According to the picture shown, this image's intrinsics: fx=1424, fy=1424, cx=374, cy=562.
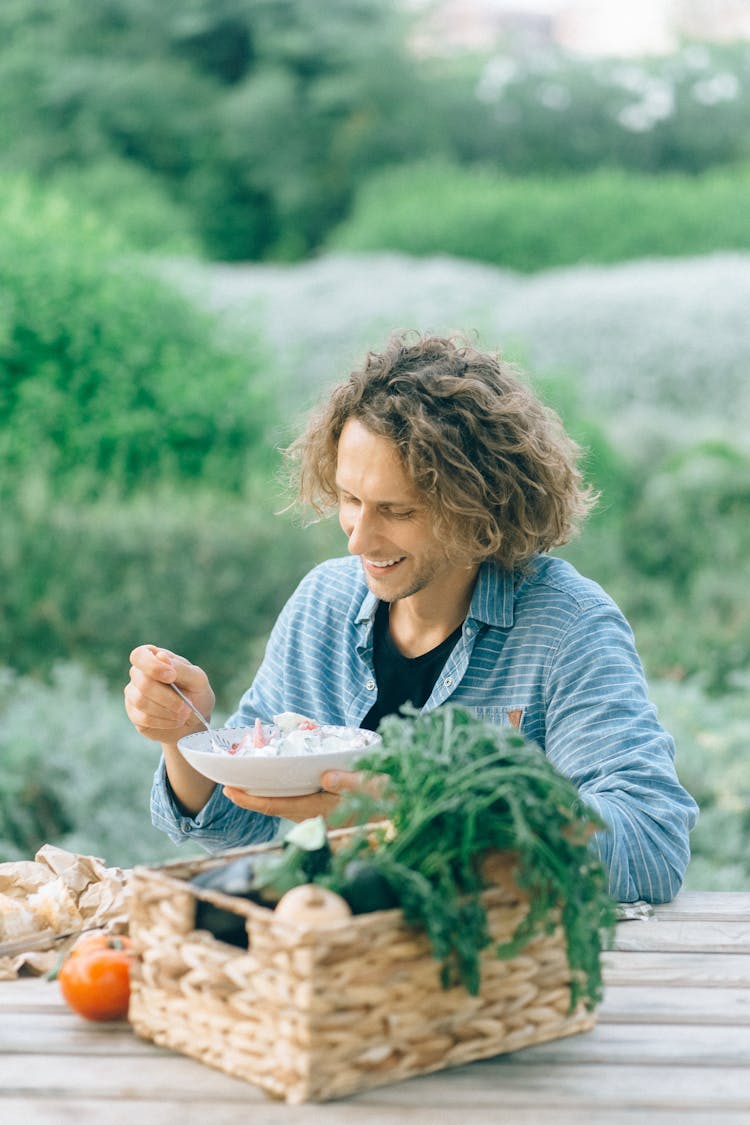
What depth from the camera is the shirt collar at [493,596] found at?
2104 mm

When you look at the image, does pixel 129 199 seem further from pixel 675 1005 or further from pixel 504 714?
pixel 675 1005

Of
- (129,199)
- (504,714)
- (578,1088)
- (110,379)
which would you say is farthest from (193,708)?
(129,199)

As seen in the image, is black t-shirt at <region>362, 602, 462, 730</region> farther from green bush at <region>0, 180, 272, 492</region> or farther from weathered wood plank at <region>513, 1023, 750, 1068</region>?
green bush at <region>0, 180, 272, 492</region>

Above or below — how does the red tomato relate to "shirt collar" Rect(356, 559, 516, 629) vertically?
below

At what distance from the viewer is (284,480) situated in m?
2.65

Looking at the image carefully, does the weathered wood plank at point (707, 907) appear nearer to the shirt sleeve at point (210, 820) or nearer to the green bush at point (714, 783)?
the shirt sleeve at point (210, 820)

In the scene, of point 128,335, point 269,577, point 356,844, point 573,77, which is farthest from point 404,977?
point 573,77

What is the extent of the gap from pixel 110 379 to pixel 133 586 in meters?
1.42

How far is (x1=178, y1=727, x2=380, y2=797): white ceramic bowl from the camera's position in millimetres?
1646

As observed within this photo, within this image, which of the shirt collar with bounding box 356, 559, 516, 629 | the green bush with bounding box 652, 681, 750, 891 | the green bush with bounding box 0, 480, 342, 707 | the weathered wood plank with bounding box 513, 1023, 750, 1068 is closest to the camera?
the weathered wood plank with bounding box 513, 1023, 750, 1068

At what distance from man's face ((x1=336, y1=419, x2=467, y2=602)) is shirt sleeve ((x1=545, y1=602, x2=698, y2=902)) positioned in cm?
24

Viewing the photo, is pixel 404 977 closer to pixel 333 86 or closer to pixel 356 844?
pixel 356 844

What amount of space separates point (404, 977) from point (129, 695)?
0.81 meters

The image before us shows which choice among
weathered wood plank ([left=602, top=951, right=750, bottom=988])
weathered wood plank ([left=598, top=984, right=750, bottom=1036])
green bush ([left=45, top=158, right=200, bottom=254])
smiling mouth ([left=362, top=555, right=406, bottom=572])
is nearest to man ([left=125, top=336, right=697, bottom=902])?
smiling mouth ([left=362, top=555, right=406, bottom=572])
